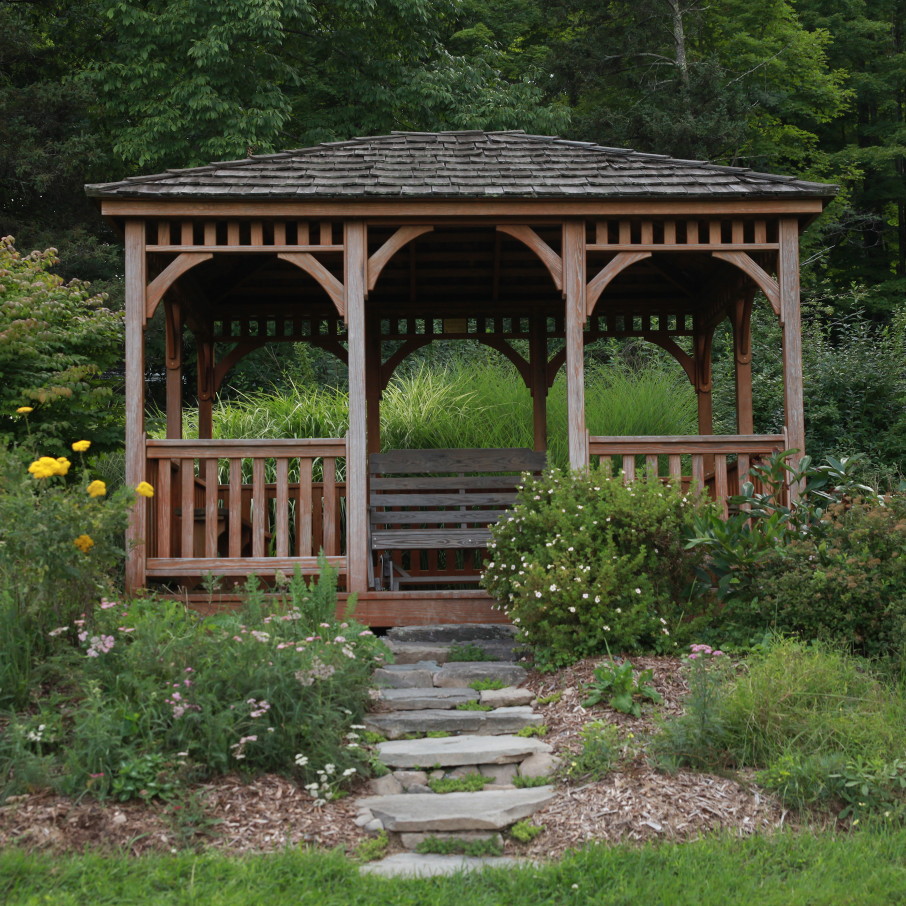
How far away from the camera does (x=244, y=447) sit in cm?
705

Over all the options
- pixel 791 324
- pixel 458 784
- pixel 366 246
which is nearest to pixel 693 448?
pixel 791 324

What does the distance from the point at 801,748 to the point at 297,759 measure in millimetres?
2188

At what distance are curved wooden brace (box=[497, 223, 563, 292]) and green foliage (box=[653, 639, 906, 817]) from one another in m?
3.40

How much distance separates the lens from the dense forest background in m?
16.9

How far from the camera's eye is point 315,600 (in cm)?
564

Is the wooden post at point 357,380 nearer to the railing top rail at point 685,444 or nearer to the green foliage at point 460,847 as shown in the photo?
the railing top rail at point 685,444

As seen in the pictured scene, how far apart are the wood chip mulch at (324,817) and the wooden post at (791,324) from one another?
3.49 meters

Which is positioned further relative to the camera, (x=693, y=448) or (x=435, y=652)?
(x=693, y=448)

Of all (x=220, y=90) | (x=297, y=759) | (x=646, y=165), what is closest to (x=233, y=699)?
(x=297, y=759)

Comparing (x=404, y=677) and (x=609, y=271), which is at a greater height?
(x=609, y=271)

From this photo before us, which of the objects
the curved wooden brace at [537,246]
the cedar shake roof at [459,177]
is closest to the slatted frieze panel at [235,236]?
the cedar shake roof at [459,177]

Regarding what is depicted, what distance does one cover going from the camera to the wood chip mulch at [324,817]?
3.85m

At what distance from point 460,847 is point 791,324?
186 inches

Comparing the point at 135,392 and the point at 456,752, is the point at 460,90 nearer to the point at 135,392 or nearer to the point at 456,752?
the point at 135,392
